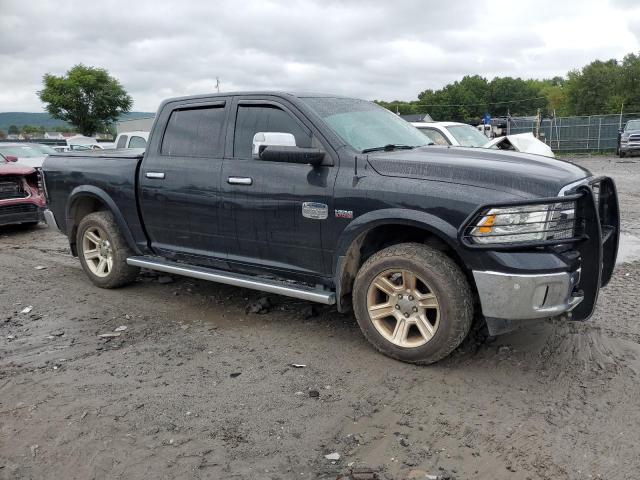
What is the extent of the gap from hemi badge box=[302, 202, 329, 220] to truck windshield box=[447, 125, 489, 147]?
252 inches

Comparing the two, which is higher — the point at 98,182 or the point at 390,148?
the point at 390,148

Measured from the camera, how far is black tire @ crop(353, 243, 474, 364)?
12.2 feet

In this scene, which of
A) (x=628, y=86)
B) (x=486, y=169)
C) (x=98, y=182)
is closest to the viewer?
(x=486, y=169)

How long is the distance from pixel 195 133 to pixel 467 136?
265 inches

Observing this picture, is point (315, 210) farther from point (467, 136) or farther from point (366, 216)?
point (467, 136)

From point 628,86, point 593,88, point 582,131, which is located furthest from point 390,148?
point 593,88

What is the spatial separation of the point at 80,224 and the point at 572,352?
4.98 meters

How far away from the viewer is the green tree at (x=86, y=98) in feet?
173

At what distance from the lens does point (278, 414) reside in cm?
340

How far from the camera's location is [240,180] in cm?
464

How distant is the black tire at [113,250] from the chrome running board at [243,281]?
212 mm

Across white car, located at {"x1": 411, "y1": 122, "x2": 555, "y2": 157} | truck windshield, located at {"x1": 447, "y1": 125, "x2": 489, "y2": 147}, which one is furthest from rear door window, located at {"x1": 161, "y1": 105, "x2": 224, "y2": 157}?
truck windshield, located at {"x1": 447, "y1": 125, "x2": 489, "y2": 147}

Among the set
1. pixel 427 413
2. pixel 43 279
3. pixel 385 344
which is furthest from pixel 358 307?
pixel 43 279

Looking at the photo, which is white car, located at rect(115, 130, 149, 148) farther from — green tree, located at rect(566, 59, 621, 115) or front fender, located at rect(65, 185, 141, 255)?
green tree, located at rect(566, 59, 621, 115)
